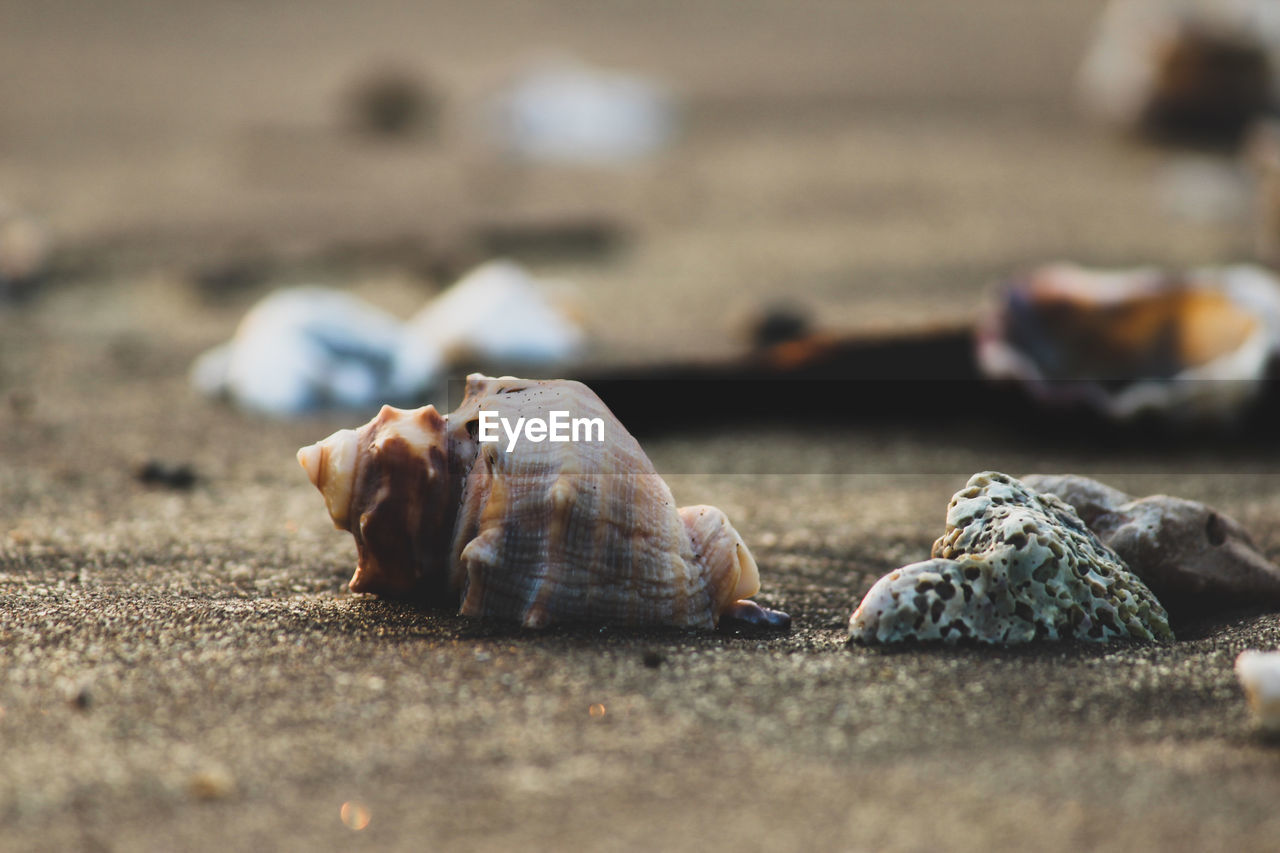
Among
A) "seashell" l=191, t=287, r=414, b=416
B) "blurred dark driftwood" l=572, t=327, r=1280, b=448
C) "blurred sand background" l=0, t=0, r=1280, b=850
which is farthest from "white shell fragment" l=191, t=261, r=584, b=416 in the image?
"blurred dark driftwood" l=572, t=327, r=1280, b=448

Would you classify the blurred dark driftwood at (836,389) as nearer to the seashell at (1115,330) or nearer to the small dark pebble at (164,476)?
the seashell at (1115,330)

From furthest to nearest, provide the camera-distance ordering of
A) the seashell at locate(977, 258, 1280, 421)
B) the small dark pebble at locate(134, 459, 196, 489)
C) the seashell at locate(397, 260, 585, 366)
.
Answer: the seashell at locate(397, 260, 585, 366), the seashell at locate(977, 258, 1280, 421), the small dark pebble at locate(134, 459, 196, 489)

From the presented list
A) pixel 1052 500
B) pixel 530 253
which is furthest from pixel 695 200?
pixel 1052 500

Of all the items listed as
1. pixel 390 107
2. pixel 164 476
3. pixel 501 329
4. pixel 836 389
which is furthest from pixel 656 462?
pixel 390 107

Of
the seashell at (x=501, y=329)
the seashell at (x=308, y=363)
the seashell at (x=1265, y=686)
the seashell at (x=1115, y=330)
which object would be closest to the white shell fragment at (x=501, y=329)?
the seashell at (x=501, y=329)

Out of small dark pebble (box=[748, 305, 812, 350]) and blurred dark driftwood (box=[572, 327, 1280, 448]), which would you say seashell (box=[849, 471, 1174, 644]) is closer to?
blurred dark driftwood (box=[572, 327, 1280, 448])

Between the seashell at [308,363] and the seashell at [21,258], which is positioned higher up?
the seashell at [21,258]

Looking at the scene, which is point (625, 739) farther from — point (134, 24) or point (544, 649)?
point (134, 24)

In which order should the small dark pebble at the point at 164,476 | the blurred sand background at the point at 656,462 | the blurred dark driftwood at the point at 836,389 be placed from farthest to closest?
the blurred dark driftwood at the point at 836,389
the small dark pebble at the point at 164,476
the blurred sand background at the point at 656,462
